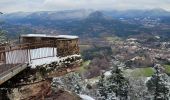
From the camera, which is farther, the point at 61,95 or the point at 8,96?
the point at 61,95

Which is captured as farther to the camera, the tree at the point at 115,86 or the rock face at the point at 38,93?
the tree at the point at 115,86

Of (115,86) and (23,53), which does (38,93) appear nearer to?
(23,53)

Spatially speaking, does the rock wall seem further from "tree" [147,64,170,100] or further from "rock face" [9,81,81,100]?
"tree" [147,64,170,100]

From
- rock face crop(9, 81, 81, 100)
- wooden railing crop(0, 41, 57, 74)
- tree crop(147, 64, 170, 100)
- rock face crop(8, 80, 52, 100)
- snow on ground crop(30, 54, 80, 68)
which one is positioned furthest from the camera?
tree crop(147, 64, 170, 100)

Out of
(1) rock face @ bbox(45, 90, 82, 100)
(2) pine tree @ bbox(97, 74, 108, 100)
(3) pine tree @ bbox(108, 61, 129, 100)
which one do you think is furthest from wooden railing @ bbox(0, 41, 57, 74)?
(2) pine tree @ bbox(97, 74, 108, 100)

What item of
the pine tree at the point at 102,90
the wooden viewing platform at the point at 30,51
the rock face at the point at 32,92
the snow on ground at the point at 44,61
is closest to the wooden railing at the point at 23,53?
the wooden viewing platform at the point at 30,51

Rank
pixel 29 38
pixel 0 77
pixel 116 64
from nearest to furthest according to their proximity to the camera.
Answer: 1. pixel 0 77
2. pixel 29 38
3. pixel 116 64

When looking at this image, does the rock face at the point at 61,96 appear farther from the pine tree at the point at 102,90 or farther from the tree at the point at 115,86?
the pine tree at the point at 102,90

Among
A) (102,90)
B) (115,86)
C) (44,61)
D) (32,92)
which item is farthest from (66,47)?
(102,90)

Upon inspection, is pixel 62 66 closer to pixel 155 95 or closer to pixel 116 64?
pixel 116 64

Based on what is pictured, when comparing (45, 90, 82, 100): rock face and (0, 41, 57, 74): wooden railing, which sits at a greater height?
(0, 41, 57, 74): wooden railing

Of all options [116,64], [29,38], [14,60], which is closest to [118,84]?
[116,64]
